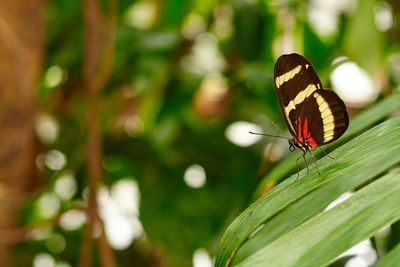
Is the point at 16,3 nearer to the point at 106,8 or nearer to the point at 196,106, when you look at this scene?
the point at 106,8

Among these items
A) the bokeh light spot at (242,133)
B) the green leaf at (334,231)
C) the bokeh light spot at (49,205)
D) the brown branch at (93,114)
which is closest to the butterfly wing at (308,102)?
the green leaf at (334,231)

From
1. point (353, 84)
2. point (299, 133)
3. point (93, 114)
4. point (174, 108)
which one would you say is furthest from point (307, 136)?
point (353, 84)

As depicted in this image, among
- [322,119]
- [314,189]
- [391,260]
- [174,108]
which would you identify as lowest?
[391,260]

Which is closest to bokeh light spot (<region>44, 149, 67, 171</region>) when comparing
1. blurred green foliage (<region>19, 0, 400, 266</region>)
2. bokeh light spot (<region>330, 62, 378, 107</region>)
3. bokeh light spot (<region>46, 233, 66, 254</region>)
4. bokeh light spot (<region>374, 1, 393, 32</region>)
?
blurred green foliage (<region>19, 0, 400, 266</region>)

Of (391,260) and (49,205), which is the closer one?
(391,260)

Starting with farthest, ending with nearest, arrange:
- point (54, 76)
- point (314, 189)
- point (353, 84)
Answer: point (54, 76) → point (353, 84) → point (314, 189)

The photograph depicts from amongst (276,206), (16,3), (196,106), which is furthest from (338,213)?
(196,106)

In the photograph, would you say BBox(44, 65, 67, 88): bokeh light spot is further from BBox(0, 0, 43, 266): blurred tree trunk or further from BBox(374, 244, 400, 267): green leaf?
BBox(374, 244, 400, 267): green leaf

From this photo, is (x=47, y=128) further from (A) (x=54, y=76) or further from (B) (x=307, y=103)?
(B) (x=307, y=103)
